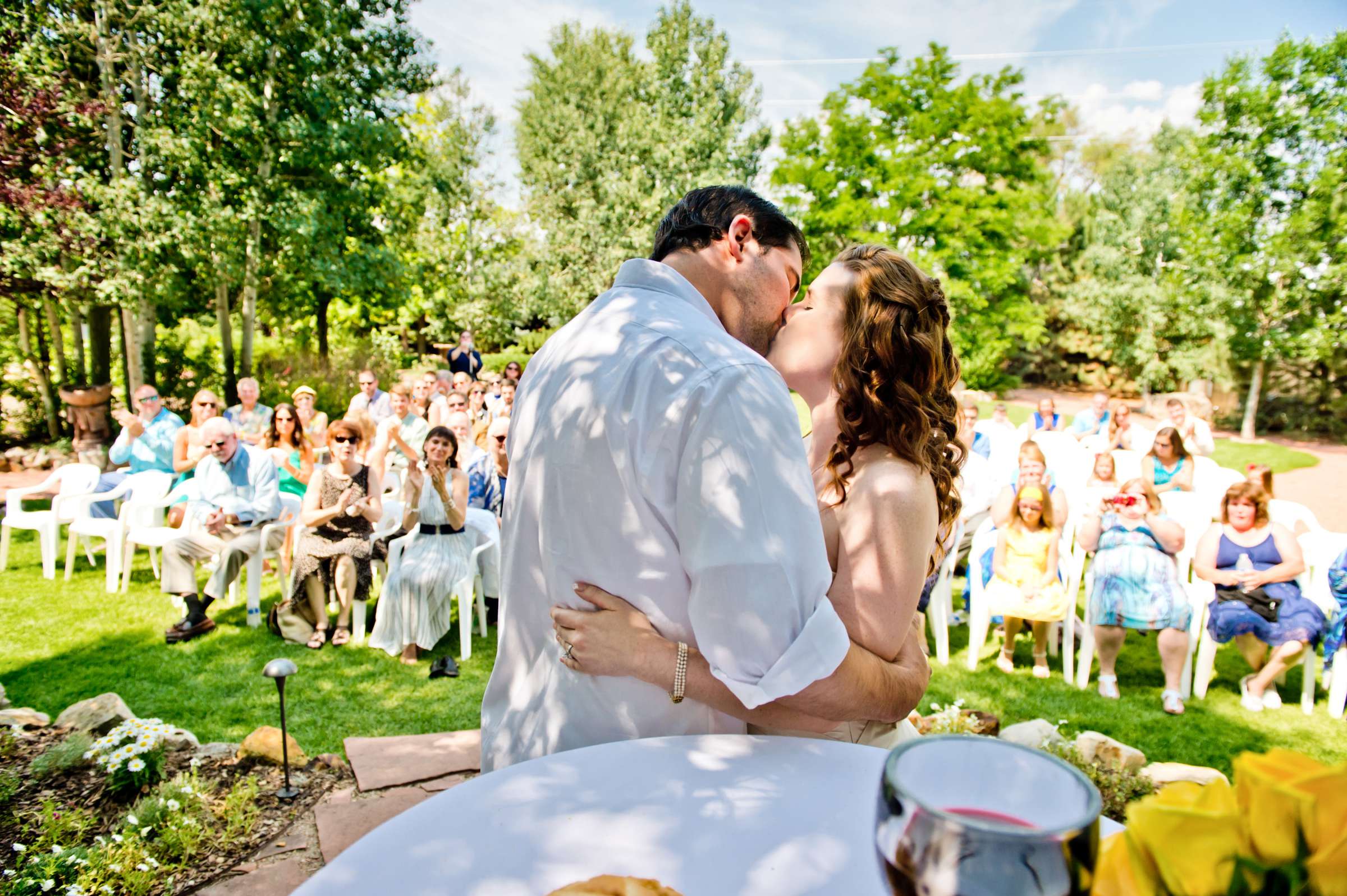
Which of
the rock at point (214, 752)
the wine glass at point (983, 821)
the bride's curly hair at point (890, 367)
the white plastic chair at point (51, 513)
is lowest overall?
the rock at point (214, 752)

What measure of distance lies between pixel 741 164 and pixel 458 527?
861 inches

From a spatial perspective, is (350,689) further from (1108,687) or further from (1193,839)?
(1193,839)

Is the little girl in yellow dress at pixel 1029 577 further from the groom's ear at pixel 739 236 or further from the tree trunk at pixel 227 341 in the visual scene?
the tree trunk at pixel 227 341

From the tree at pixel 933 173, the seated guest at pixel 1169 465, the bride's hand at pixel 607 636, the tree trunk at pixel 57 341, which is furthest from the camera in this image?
the tree at pixel 933 173

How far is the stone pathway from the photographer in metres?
2.86

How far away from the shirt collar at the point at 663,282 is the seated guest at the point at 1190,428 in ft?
31.1

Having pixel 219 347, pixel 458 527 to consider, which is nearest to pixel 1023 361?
pixel 219 347

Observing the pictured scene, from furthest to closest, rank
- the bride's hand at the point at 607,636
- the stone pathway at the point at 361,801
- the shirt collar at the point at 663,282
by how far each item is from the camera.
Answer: the stone pathway at the point at 361,801, the shirt collar at the point at 663,282, the bride's hand at the point at 607,636

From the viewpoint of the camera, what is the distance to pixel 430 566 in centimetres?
617

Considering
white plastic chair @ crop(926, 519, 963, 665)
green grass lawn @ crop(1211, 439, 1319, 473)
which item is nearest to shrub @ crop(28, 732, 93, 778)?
white plastic chair @ crop(926, 519, 963, 665)

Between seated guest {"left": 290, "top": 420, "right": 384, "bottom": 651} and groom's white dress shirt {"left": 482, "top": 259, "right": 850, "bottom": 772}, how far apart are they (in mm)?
5308

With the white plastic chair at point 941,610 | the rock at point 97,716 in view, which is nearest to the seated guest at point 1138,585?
the white plastic chair at point 941,610

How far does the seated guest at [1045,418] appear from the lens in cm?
1053

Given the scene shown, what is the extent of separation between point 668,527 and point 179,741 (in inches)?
150
